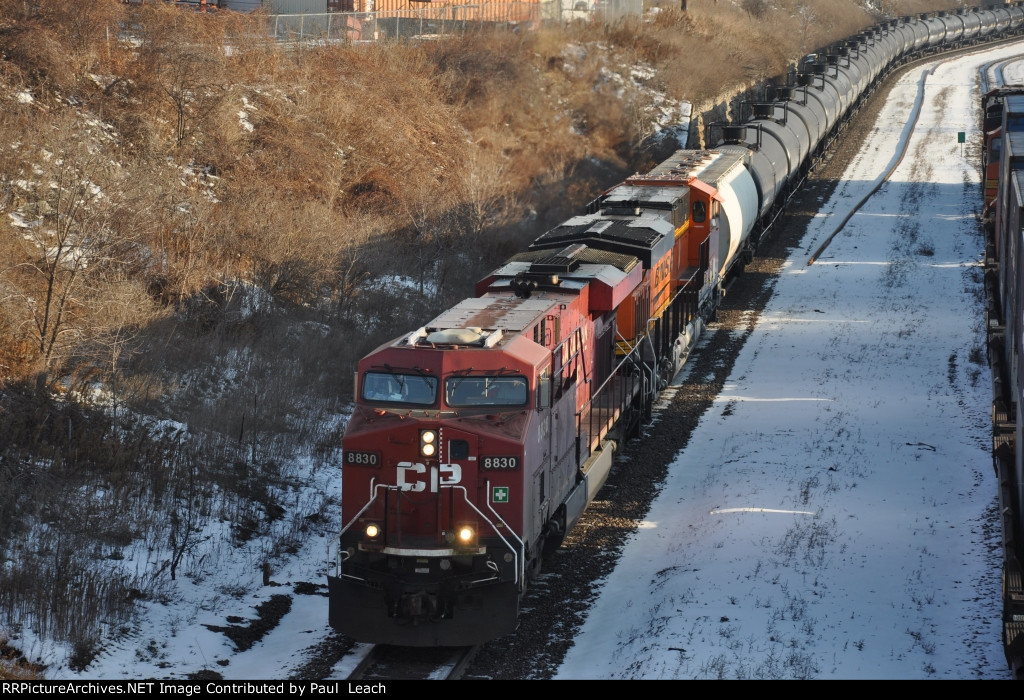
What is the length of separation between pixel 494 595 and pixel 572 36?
47.8m

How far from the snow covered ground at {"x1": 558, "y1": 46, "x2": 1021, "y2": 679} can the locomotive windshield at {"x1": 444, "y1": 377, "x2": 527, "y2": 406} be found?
3.37 metres

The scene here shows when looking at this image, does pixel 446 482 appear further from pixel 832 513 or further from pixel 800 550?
pixel 832 513

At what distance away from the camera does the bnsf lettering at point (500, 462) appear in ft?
43.5

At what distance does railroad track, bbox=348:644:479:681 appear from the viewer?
13.1 m

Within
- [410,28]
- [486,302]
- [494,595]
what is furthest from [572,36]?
[494,595]

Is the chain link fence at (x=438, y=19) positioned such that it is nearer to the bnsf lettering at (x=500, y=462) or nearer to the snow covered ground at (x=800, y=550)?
the snow covered ground at (x=800, y=550)

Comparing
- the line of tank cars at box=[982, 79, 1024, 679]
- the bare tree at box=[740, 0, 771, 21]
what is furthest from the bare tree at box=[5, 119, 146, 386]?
the bare tree at box=[740, 0, 771, 21]

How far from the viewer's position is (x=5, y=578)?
1370 cm

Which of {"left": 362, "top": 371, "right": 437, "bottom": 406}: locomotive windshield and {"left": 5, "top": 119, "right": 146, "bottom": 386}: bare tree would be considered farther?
{"left": 5, "top": 119, "right": 146, "bottom": 386}: bare tree

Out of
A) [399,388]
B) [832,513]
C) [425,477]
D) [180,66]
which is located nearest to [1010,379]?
[832,513]

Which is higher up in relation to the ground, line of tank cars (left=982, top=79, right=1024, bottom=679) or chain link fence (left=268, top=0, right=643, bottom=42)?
chain link fence (left=268, top=0, right=643, bottom=42)

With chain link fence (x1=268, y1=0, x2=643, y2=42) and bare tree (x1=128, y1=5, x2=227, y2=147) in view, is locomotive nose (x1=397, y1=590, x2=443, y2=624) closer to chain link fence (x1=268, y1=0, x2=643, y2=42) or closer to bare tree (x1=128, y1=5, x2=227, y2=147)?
bare tree (x1=128, y1=5, x2=227, y2=147)

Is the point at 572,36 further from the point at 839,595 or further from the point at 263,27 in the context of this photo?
the point at 839,595

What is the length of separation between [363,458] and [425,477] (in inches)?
30.8
